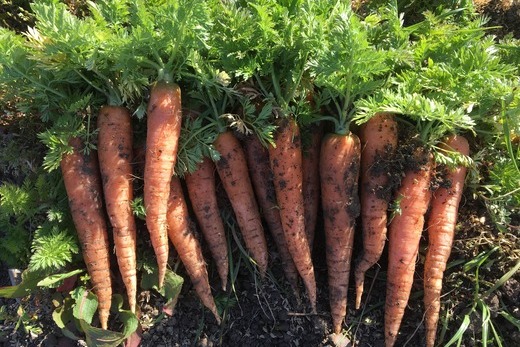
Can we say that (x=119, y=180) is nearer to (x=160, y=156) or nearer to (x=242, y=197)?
(x=160, y=156)

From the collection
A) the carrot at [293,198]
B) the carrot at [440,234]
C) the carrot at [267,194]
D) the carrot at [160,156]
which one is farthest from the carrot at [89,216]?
the carrot at [440,234]

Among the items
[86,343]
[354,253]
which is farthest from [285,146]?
[86,343]

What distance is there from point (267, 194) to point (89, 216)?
38.0 inches

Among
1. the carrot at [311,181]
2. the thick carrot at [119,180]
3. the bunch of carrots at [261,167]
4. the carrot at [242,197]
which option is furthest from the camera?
the carrot at [311,181]

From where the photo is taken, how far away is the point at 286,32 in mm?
2139

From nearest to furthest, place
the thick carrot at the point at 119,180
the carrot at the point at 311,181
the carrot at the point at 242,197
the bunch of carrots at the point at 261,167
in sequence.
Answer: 1. the bunch of carrots at the point at 261,167
2. the thick carrot at the point at 119,180
3. the carrot at the point at 242,197
4. the carrot at the point at 311,181

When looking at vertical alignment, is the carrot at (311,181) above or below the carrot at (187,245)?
above

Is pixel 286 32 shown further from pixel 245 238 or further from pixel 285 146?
pixel 245 238

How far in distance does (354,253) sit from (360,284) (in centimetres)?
24

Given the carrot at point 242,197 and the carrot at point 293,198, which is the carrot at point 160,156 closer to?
the carrot at point 242,197

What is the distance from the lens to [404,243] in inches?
99.0

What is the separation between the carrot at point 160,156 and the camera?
7.63ft

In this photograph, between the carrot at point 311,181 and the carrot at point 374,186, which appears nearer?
the carrot at point 374,186

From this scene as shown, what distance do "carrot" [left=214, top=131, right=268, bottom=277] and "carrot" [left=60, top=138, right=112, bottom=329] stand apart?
2.23ft
